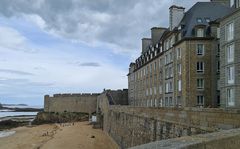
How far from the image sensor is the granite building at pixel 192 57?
43.2 metres

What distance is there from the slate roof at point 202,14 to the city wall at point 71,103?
37.7 metres

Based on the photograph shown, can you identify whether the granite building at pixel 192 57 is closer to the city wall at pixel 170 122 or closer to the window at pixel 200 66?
the window at pixel 200 66

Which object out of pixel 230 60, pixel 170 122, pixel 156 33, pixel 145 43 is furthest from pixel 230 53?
pixel 145 43

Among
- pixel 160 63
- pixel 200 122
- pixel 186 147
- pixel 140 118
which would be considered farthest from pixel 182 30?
pixel 186 147

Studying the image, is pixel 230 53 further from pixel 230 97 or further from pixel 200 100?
pixel 200 100

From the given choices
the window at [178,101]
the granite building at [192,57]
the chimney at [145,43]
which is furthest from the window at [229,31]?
the chimney at [145,43]

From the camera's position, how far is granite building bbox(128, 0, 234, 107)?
142 feet

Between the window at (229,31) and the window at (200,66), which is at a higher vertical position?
the window at (229,31)

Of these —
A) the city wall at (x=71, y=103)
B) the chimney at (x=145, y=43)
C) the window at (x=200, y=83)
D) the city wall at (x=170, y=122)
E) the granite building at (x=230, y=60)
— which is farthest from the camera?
the city wall at (x=71, y=103)

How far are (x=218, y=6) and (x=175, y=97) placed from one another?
13.1m

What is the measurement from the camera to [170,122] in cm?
1712

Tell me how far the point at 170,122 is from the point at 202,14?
32079mm

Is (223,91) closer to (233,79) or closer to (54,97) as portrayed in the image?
(233,79)

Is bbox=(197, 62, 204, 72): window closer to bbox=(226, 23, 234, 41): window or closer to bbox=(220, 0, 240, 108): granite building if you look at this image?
bbox=(220, 0, 240, 108): granite building
